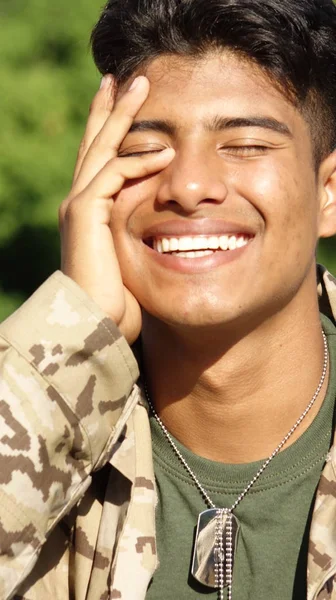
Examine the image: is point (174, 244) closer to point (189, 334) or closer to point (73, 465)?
point (189, 334)

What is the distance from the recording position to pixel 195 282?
11.0ft

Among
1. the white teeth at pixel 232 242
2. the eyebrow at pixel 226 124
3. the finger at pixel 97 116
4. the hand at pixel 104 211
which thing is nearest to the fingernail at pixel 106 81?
the finger at pixel 97 116

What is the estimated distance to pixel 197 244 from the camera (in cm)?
342


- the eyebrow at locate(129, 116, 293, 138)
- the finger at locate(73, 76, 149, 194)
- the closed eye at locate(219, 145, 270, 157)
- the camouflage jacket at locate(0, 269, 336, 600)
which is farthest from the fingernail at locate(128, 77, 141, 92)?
the camouflage jacket at locate(0, 269, 336, 600)

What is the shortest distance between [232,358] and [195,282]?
320 millimetres

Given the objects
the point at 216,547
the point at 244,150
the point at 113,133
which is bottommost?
the point at 216,547

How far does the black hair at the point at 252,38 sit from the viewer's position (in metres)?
3.49

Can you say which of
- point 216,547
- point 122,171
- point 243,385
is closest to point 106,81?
point 122,171

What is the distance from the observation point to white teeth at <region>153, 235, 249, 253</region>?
3.42 metres

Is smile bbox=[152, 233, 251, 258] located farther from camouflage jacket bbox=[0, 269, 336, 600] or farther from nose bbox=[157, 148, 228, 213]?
camouflage jacket bbox=[0, 269, 336, 600]

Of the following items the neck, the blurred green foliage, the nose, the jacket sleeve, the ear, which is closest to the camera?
the jacket sleeve

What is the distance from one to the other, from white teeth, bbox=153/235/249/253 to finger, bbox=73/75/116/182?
14.1 inches

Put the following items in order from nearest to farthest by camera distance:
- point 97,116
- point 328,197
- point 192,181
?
point 192,181
point 97,116
point 328,197

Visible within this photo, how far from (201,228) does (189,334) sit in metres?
0.31
